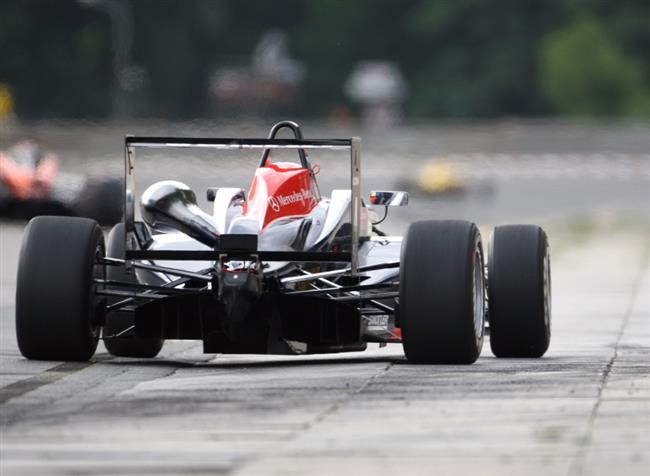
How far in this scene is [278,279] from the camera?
1255cm

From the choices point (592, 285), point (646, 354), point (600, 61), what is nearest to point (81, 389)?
point (646, 354)

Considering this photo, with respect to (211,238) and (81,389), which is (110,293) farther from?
(81,389)

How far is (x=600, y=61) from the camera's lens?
117 metres

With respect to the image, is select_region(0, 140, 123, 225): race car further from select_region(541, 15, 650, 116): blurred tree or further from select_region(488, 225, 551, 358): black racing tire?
select_region(541, 15, 650, 116): blurred tree

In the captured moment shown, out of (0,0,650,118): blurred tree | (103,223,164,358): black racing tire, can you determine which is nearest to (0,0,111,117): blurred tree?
(0,0,650,118): blurred tree

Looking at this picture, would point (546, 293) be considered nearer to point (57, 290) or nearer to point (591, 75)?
point (57, 290)

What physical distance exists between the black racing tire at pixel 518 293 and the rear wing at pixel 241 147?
0.97 metres

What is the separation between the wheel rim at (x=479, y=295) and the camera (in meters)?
12.8

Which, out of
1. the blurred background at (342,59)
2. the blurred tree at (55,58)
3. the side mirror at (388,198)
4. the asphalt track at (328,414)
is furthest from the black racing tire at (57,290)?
the blurred tree at (55,58)

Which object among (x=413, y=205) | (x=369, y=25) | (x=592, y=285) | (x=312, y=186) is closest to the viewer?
(x=312, y=186)

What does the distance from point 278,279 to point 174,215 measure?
2.71ft

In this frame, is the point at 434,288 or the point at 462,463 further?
the point at 434,288

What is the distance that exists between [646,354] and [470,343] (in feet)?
7.98

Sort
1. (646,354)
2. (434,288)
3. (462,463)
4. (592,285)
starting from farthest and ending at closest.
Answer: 1. (592,285)
2. (646,354)
3. (434,288)
4. (462,463)
